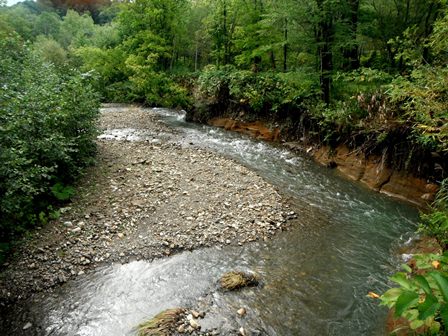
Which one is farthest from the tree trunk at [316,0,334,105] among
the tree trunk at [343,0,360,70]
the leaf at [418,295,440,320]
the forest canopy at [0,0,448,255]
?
the leaf at [418,295,440,320]

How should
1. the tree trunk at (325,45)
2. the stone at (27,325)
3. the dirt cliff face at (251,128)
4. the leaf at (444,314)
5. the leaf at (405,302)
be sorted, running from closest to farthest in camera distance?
the leaf at (444,314)
the leaf at (405,302)
the stone at (27,325)
the tree trunk at (325,45)
the dirt cliff face at (251,128)

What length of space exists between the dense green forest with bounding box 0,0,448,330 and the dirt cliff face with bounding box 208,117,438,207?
0.28m

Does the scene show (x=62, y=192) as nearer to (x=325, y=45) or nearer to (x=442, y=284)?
(x=442, y=284)

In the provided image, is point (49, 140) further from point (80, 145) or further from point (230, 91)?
point (230, 91)

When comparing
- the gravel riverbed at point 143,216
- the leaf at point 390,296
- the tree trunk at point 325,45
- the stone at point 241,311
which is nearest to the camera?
the leaf at point 390,296

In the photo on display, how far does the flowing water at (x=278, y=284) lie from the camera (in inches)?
157

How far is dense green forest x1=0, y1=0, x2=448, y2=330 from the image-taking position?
5.18 metres

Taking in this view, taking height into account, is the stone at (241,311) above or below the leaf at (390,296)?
below

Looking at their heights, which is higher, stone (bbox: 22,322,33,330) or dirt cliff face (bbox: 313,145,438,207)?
dirt cliff face (bbox: 313,145,438,207)

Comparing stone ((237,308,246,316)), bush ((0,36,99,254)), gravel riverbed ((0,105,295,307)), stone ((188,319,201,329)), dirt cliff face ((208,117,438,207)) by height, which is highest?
bush ((0,36,99,254))

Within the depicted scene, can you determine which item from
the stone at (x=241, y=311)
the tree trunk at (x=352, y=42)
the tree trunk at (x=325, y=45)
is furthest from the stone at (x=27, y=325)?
the tree trunk at (x=352, y=42)

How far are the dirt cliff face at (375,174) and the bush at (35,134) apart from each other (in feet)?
25.5

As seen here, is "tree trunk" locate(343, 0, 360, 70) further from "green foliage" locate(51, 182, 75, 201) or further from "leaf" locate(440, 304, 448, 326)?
"leaf" locate(440, 304, 448, 326)

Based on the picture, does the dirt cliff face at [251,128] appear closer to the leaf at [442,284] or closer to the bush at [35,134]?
the bush at [35,134]
